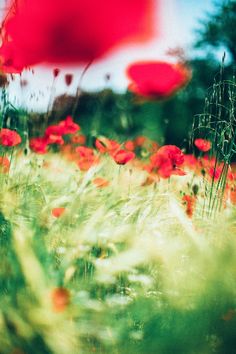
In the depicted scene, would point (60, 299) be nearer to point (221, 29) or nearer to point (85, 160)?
point (85, 160)

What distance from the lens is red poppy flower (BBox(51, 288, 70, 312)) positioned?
0.82m

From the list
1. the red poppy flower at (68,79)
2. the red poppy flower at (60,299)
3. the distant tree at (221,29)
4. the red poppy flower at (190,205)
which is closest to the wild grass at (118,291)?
the red poppy flower at (60,299)

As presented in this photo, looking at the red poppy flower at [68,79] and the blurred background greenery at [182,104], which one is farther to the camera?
the blurred background greenery at [182,104]

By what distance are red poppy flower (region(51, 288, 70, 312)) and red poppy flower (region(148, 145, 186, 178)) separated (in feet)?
1.57

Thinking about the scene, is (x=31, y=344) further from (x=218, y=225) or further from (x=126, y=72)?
(x=126, y=72)

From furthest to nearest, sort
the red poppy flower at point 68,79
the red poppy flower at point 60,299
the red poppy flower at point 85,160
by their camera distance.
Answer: the red poppy flower at point 85,160 → the red poppy flower at point 68,79 → the red poppy flower at point 60,299

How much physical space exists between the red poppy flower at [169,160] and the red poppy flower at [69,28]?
1.27 ft

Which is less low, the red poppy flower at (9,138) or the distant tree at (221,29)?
the distant tree at (221,29)

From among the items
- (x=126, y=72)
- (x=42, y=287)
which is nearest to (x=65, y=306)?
(x=42, y=287)

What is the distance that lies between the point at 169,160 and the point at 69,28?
4.37 ft

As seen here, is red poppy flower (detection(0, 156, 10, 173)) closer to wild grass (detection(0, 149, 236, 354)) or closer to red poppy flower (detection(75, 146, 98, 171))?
wild grass (detection(0, 149, 236, 354))

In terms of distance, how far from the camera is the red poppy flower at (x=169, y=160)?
3.85ft

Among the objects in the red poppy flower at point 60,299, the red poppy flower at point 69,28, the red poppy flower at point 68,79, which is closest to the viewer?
the red poppy flower at point 60,299

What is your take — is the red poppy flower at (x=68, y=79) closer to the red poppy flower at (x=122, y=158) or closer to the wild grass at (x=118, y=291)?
the red poppy flower at (x=122, y=158)
